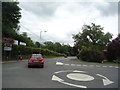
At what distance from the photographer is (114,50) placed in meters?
27.5

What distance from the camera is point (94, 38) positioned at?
40875 mm

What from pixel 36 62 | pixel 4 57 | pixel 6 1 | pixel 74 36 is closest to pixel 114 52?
pixel 74 36

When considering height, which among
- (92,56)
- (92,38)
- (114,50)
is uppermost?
(92,38)

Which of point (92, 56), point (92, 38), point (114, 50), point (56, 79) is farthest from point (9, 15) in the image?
point (92, 38)

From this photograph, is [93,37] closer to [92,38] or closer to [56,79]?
[92,38]

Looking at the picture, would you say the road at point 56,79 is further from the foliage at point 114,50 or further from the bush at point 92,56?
the foliage at point 114,50

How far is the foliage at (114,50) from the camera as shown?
26.9 meters

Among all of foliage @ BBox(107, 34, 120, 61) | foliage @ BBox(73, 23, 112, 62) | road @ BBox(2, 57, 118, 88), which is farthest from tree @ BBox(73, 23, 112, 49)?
road @ BBox(2, 57, 118, 88)

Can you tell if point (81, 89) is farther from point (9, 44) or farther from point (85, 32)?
point (85, 32)

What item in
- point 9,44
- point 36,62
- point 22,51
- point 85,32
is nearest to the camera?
point 36,62

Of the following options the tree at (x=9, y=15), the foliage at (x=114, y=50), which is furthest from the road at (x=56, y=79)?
the foliage at (x=114, y=50)

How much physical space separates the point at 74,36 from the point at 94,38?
8.02m

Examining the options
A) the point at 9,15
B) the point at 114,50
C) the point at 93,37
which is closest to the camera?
the point at 9,15

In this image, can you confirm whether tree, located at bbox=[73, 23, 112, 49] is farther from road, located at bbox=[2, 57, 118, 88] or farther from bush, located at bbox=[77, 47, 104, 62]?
road, located at bbox=[2, 57, 118, 88]
